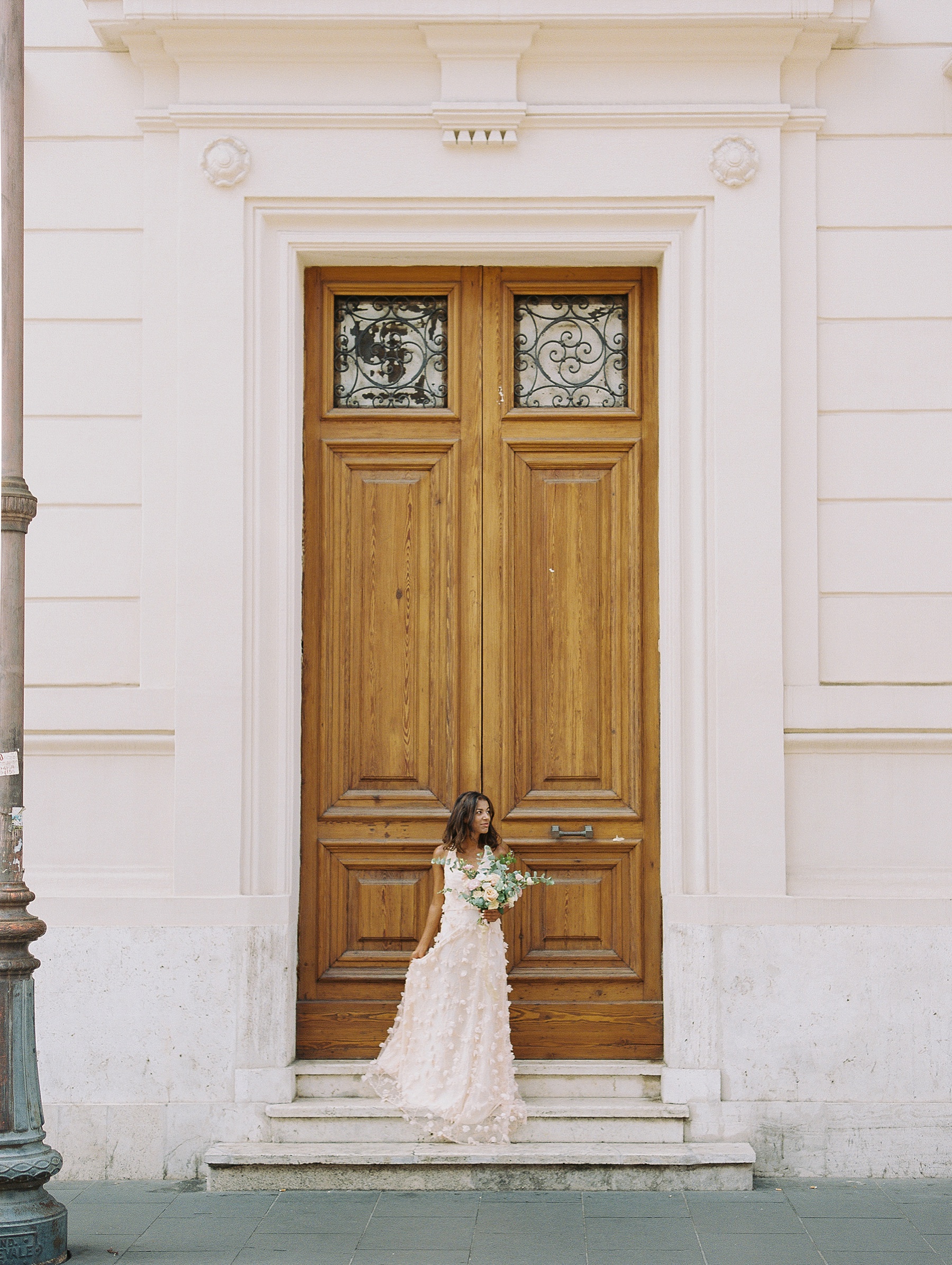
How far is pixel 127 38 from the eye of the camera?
6359 millimetres

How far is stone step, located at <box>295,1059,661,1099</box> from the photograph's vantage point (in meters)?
6.21

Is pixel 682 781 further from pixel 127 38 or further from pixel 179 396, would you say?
pixel 127 38

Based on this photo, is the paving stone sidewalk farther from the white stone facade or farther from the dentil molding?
the dentil molding

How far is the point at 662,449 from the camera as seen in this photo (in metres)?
6.51

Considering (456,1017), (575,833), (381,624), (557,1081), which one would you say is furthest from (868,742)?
(381,624)

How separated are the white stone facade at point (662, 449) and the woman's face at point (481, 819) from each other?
0.94m

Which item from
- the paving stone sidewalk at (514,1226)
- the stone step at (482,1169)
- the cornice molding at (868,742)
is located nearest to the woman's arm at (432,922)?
the stone step at (482,1169)

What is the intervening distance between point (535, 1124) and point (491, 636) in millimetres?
2380

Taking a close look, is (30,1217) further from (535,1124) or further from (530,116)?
(530,116)

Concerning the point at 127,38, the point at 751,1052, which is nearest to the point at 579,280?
the point at 127,38

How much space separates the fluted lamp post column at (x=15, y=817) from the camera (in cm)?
484

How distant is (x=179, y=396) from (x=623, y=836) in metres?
3.16

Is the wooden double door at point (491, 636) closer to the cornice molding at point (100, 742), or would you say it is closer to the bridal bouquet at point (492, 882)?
the bridal bouquet at point (492, 882)

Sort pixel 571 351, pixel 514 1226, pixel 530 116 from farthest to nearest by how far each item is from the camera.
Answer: pixel 571 351, pixel 530 116, pixel 514 1226
